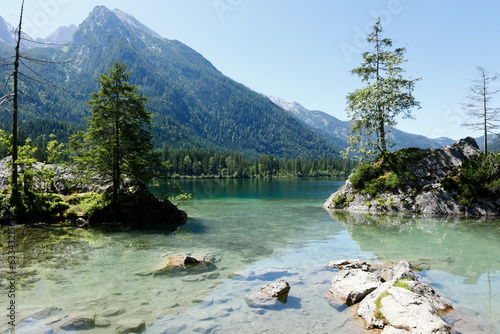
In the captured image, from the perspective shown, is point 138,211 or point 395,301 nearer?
point 395,301

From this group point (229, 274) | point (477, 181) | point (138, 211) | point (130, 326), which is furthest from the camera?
point (477, 181)

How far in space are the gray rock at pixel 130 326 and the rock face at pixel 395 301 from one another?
19.5 feet

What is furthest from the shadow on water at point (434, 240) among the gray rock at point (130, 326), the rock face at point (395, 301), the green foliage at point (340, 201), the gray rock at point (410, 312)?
the gray rock at point (130, 326)

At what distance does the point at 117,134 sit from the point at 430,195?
3162cm

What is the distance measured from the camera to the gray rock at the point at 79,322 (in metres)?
7.65

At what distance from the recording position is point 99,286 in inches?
419

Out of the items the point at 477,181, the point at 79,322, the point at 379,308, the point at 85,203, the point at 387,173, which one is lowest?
the point at 79,322

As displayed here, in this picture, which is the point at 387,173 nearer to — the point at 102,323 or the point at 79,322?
the point at 102,323


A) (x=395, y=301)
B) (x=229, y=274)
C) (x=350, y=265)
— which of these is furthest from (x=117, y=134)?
(x=395, y=301)

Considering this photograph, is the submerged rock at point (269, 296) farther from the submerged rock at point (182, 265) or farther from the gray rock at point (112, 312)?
the gray rock at point (112, 312)

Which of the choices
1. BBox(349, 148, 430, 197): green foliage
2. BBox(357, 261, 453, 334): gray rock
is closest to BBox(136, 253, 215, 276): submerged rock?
BBox(357, 261, 453, 334): gray rock

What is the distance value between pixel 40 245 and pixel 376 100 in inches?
1348

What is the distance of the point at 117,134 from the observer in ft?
78.8

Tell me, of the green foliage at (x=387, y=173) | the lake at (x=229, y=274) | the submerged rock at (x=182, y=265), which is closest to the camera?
the lake at (x=229, y=274)
